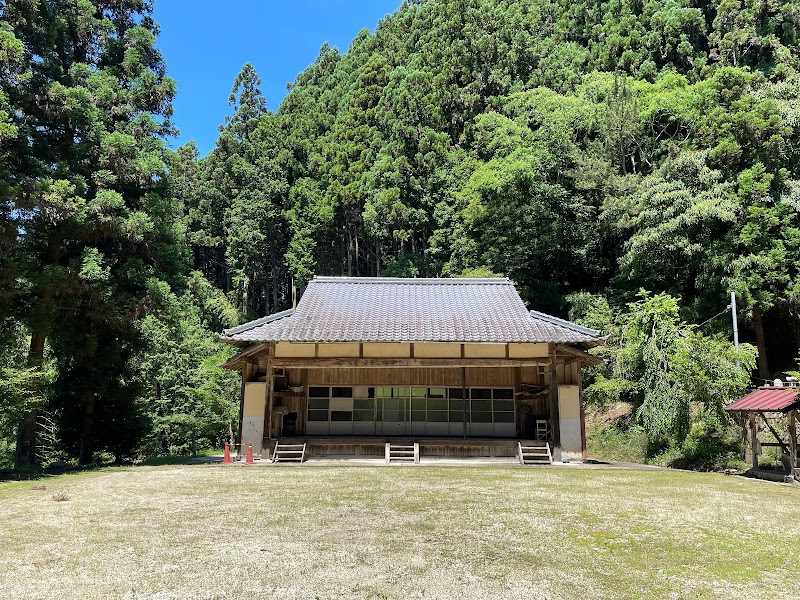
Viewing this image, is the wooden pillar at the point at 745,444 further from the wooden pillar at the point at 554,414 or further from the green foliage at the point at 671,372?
the wooden pillar at the point at 554,414

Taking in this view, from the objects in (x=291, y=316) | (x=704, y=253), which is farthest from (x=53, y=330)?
(x=704, y=253)

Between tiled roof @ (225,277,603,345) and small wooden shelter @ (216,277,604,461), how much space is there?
5 cm

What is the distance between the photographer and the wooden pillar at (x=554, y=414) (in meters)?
14.1

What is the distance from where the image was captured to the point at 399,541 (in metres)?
5.24

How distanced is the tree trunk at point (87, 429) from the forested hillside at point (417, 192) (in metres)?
0.08

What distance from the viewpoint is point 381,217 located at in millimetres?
36250

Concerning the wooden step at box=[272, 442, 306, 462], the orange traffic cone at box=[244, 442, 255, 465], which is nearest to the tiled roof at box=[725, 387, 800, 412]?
the wooden step at box=[272, 442, 306, 462]

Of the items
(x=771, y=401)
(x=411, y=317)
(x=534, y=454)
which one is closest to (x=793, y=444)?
(x=771, y=401)

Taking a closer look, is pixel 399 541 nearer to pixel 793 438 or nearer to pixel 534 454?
pixel 793 438

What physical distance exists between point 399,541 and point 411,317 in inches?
419

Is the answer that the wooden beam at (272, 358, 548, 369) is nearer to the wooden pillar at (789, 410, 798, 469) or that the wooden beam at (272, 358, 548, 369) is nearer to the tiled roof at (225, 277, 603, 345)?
the tiled roof at (225, 277, 603, 345)

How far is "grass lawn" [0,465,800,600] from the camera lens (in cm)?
399

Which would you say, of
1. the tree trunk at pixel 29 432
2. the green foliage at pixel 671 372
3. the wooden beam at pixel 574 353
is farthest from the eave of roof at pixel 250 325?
the green foliage at pixel 671 372

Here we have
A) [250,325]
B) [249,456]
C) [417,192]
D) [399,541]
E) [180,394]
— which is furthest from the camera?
[417,192]
